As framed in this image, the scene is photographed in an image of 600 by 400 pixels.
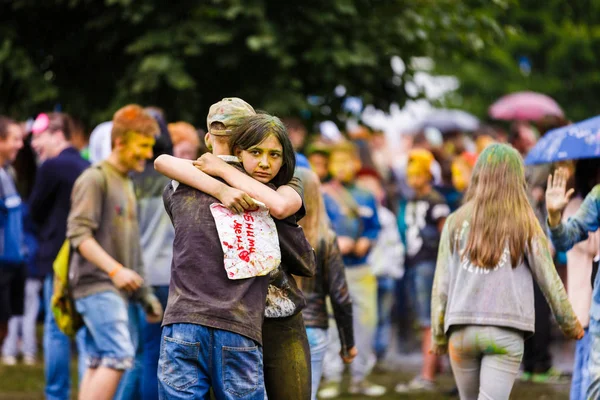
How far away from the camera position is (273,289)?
5.09 metres

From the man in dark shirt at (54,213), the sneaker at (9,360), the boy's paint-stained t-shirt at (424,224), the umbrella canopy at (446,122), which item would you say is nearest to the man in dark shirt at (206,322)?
the man in dark shirt at (54,213)

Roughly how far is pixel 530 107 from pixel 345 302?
10758 millimetres

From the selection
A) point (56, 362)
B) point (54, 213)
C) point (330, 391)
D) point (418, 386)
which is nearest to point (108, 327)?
point (56, 362)

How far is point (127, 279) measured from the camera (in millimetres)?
7051

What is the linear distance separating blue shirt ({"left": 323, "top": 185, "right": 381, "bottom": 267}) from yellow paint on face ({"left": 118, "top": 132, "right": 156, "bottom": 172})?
3012 mm

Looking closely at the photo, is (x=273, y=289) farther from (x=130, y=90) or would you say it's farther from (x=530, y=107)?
(x=530, y=107)

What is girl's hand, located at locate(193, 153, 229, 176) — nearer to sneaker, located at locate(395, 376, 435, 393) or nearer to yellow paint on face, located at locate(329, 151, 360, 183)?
yellow paint on face, located at locate(329, 151, 360, 183)

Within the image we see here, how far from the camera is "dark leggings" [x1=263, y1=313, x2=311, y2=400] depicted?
16.8 feet

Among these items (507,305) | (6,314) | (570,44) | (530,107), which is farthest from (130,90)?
(570,44)

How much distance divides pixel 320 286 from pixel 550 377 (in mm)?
5043

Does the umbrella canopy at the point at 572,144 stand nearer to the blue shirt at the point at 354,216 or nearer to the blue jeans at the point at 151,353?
the blue shirt at the point at 354,216

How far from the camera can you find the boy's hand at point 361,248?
34.6 ft

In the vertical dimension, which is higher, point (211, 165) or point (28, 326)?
point (211, 165)

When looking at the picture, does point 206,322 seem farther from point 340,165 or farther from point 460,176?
point 460,176
